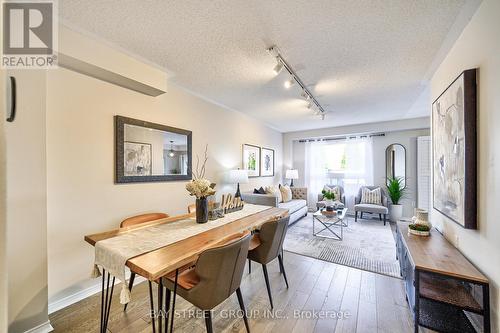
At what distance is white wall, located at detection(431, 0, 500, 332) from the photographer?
1.26m

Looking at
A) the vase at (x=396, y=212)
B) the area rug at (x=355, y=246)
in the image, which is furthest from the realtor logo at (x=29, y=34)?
the vase at (x=396, y=212)

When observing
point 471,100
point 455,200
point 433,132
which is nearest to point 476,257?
point 455,200

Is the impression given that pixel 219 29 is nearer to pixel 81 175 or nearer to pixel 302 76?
pixel 302 76

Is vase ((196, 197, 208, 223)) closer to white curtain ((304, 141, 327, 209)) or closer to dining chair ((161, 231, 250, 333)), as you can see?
dining chair ((161, 231, 250, 333))

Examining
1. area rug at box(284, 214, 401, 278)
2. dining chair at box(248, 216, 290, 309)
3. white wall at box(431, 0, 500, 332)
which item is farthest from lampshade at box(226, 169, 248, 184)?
white wall at box(431, 0, 500, 332)

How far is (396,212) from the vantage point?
488 cm

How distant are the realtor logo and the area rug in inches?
143

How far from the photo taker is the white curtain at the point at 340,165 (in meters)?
5.57

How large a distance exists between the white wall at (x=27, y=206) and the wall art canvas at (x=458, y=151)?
10.9ft

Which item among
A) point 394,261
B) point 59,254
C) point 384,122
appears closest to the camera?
point 59,254

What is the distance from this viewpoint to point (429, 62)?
89.4 inches

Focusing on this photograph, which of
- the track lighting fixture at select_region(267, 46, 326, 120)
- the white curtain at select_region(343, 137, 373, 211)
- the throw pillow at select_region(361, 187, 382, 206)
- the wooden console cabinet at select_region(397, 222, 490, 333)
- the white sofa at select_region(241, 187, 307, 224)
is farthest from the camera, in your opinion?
the white curtain at select_region(343, 137, 373, 211)

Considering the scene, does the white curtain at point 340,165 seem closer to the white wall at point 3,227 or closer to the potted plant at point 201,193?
the potted plant at point 201,193

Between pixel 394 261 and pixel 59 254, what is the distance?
3.98 m
